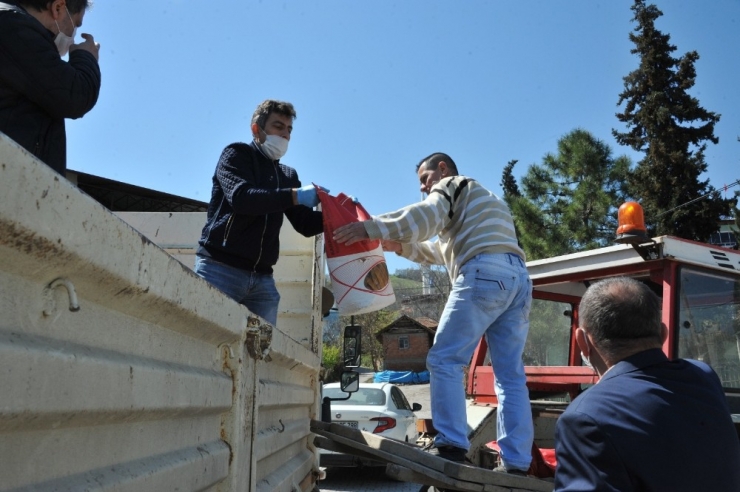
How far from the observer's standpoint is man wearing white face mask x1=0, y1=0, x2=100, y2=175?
1.97 metres

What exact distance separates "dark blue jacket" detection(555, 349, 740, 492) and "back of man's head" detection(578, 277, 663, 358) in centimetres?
5

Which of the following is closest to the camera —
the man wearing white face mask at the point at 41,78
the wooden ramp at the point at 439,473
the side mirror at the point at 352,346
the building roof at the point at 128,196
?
the man wearing white face mask at the point at 41,78

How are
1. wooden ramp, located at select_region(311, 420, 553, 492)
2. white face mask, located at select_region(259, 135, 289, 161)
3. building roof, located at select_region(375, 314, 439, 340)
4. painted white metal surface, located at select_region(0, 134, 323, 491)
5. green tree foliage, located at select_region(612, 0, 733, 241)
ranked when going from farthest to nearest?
building roof, located at select_region(375, 314, 439, 340), green tree foliage, located at select_region(612, 0, 733, 241), white face mask, located at select_region(259, 135, 289, 161), wooden ramp, located at select_region(311, 420, 553, 492), painted white metal surface, located at select_region(0, 134, 323, 491)

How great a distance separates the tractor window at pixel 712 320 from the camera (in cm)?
Answer: 505

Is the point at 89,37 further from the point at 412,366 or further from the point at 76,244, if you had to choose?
the point at 412,366

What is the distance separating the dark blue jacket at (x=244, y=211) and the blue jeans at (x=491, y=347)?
100 centimetres

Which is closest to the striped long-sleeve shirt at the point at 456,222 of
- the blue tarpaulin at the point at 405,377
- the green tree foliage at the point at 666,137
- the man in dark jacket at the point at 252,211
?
the man in dark jacket at the point at 252,211

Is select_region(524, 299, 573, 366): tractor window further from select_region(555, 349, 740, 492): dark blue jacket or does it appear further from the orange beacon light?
select_region(555, 349, 740, 492): dark blue jacket

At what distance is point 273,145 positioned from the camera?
3.83 m

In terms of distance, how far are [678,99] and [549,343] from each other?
23.3 meters

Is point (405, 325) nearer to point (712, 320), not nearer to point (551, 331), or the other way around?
point (551, 331)

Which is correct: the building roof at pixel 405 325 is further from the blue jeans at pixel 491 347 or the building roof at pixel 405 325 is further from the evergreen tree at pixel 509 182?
the blue jeans at pixel 491 347

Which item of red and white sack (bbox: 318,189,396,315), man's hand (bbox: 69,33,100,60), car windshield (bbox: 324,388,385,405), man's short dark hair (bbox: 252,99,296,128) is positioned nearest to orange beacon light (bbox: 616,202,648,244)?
red and white sack (bbox: 318,189,396,315)

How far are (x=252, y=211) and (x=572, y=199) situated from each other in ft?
82.4
